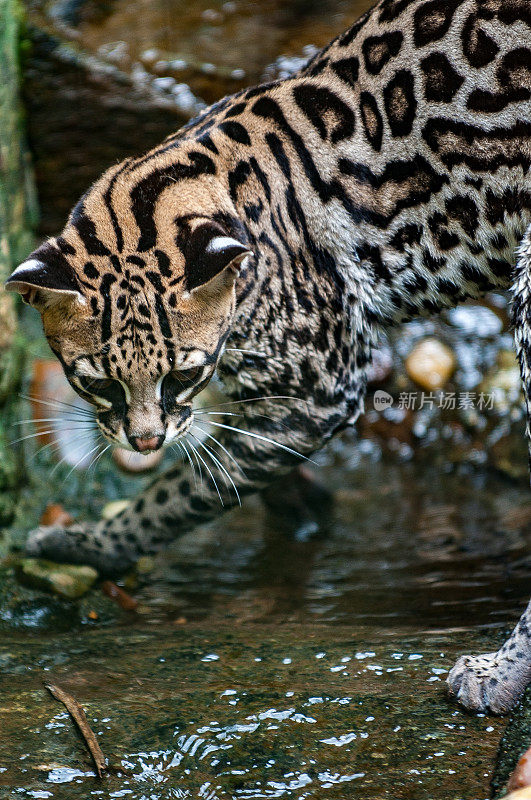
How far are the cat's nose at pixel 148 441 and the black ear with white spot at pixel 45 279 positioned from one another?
27.1 inches

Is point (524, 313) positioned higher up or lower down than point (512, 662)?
higher up

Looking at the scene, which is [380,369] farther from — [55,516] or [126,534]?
[126,534]

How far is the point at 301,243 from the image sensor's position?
172 inches

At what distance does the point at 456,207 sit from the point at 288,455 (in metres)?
1.54

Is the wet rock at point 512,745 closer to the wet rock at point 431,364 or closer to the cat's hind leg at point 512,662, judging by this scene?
the cat's hind leg at point 512,662

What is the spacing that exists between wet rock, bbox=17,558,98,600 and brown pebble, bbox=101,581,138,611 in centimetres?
9

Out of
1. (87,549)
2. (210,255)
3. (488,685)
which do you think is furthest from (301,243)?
(488,685)

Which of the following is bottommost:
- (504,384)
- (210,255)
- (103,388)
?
(504,384)

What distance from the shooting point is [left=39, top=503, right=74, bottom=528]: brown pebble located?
5.83 metres

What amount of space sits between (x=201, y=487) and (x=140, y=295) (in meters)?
1.34

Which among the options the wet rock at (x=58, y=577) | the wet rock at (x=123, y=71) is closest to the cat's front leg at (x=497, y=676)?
the wet rock at (x=58, y=577)

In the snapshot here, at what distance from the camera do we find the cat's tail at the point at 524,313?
3.81 metres

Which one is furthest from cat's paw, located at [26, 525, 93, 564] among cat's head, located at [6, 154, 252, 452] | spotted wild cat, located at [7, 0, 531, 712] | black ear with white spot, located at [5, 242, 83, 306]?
black ear with white spot, located at [5, 242, 83, 306]

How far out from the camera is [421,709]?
11.5 ft
